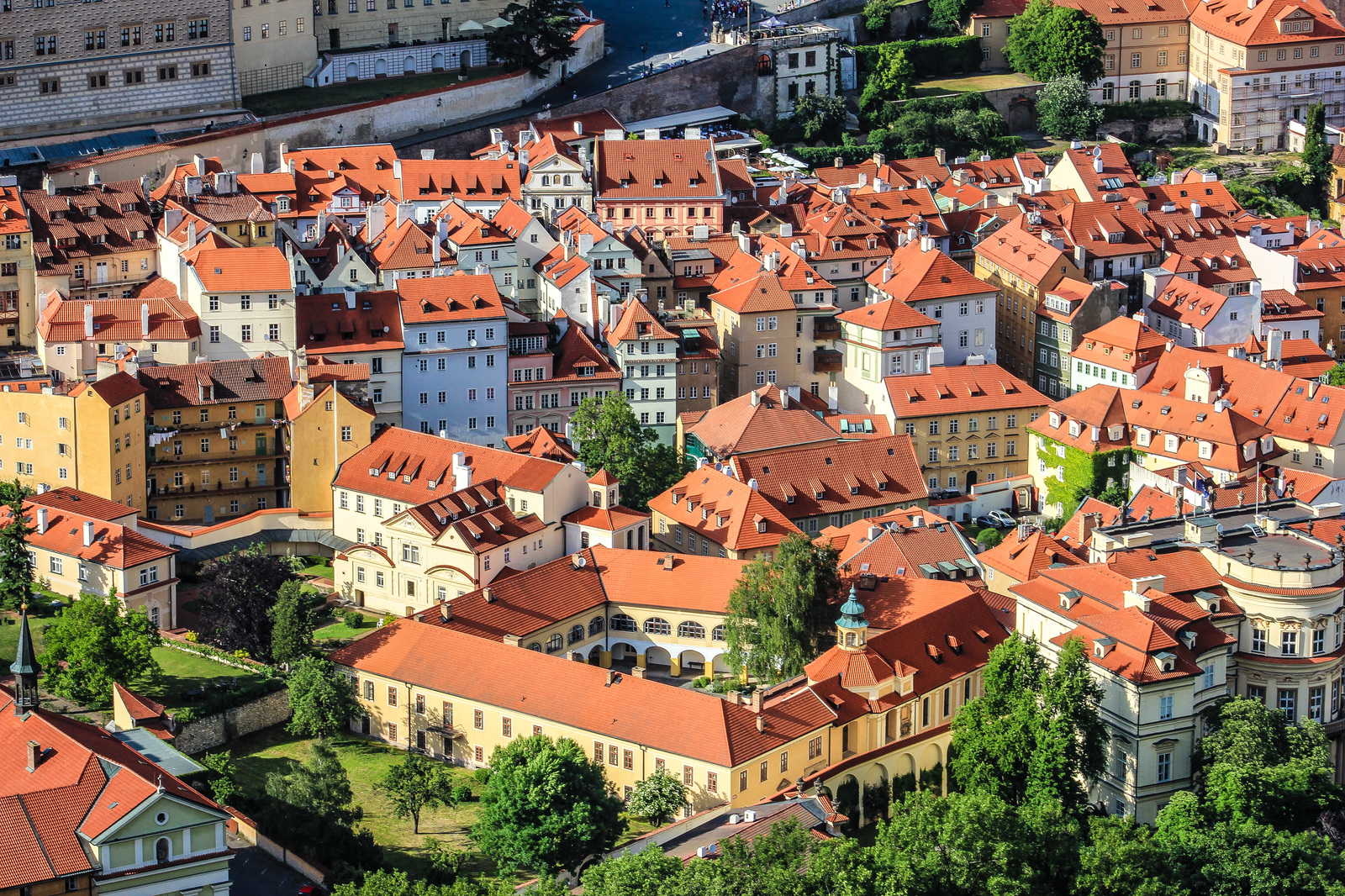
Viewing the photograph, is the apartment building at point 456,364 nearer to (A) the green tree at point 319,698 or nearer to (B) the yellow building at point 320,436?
(B) the yellow building at point 320,436

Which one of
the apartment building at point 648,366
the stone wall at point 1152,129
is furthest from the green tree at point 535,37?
the apartment building at point 648,366

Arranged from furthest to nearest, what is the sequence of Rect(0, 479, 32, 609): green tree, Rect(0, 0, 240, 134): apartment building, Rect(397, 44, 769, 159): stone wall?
Rect(397, 44, 769, 159): stone wall, Rect(0, 0, 240, 134): apartment building, Rect(0, 479, 32, 609): green tree

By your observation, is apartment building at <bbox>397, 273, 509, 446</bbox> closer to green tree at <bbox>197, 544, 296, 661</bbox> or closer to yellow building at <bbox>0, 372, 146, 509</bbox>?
yellow building at <bbox>0, 372, 146, 509</bbox>

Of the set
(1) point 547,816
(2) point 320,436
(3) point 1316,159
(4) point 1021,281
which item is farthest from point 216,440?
(3) point 1316,159

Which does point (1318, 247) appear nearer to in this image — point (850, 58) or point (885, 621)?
point (850, 58)

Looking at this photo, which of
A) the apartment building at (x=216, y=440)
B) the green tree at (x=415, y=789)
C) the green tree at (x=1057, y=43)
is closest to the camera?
the green tree at (x=415, y=789)

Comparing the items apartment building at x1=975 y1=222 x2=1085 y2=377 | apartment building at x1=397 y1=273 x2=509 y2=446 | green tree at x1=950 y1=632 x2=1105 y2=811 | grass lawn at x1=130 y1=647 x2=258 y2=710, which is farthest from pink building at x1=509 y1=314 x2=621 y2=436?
green tree at x1=950 y1=632 x2=1105 y2=811

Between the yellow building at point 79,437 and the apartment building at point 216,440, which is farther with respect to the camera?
the apartment building at point 216,440
